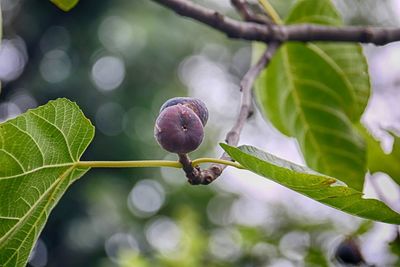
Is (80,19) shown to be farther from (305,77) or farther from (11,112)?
(305,77)

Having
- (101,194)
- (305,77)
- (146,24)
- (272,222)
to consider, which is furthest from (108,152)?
(305,77)

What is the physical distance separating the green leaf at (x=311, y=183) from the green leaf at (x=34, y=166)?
160 millimetres

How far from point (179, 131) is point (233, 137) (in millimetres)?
149

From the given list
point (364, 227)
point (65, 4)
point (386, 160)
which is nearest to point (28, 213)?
point (65, 4)

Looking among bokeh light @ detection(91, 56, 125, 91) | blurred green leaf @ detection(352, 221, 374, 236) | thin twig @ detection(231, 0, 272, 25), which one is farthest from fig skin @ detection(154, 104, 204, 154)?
bokeh light @ detection(91, 56, 125, 91)

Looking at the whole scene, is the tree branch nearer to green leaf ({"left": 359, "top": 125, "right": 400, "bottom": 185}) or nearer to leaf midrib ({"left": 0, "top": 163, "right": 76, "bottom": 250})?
green leaf ({"left": 359, "top": 125, "right": 400, "bottom": 185})

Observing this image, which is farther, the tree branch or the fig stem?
the tree branch

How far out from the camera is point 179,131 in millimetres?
562

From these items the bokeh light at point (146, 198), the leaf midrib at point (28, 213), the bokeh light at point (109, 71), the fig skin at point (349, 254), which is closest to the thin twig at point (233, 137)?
the leaf midrib at point (28, 213)

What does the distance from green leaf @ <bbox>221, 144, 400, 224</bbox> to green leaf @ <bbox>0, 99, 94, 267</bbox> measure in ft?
0.53

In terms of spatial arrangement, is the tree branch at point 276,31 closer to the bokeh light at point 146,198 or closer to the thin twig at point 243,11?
the thin twig at point 243,11

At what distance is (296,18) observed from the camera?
117 centimetres

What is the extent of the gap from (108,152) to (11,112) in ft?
2.93

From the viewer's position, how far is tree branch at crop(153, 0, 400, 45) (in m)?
0.85
